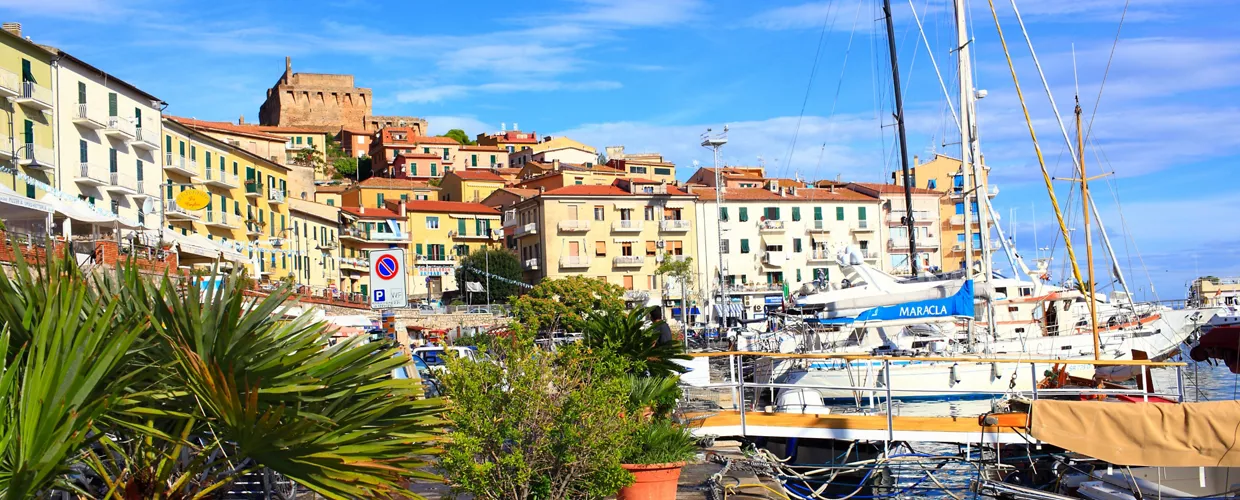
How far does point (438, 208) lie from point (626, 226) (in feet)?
55.3

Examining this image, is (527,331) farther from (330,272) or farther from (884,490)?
(330,272)

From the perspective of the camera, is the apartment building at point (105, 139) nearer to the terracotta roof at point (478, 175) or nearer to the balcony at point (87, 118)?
the balcony at point (87, 118)

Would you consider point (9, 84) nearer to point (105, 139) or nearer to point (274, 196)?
point (105, 139)

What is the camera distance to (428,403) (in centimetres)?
725

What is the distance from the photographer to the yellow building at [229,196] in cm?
5359

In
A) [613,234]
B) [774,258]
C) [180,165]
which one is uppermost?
[180,165]

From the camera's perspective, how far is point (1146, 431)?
1068cm

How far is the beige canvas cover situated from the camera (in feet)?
34.2

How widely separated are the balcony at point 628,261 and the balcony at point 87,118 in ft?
128

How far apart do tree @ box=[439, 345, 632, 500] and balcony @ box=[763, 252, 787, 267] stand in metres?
72.4

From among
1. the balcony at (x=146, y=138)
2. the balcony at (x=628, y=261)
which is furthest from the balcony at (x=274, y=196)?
the balcony at (x=628, y=261)

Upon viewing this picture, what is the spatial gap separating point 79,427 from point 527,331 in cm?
412

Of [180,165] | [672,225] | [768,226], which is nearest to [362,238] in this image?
[672,225]

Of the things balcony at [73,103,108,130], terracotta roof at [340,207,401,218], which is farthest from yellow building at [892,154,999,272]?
balcony at [73,103,108,130]
